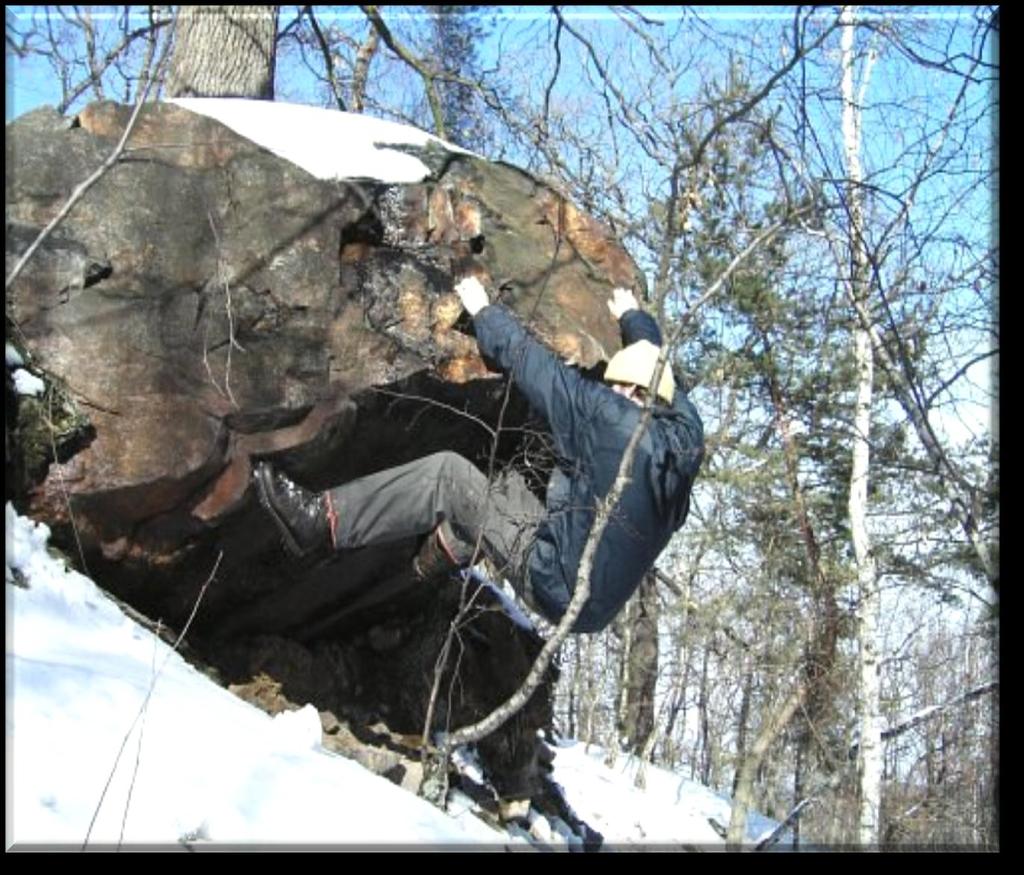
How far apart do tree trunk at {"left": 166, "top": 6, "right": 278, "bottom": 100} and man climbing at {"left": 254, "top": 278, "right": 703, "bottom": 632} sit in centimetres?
292

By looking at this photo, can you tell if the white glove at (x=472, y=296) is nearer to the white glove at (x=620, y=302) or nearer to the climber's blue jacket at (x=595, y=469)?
the climber's blue jacket at (x=595, y=469)

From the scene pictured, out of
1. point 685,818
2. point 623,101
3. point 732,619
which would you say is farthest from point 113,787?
point 732,619

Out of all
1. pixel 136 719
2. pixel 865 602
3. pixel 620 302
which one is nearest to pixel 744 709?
pixel 865 602

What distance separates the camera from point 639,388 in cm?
491

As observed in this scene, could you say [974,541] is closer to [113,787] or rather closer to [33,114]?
[113,787]

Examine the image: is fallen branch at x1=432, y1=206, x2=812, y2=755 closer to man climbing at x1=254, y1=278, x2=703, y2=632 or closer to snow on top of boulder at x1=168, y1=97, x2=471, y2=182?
man climbing at x1=254, y1=278, x2=703, y2=632

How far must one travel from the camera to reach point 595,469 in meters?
4.78

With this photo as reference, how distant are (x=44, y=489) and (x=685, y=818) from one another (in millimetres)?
8810

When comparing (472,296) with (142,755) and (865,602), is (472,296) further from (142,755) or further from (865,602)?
(865,602)

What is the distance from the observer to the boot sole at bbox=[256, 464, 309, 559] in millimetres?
4879

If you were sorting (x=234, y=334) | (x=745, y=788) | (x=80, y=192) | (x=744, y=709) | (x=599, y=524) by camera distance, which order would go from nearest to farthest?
1. (x=80, y=192)
2. (x=599, y=524)
3. (x=234, y=334)
4. (x=745, y=788)
5. (x=744, y=709)

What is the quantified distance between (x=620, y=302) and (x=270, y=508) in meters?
2.30

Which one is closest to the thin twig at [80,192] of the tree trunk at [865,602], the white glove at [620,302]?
the white glove at [620,302]

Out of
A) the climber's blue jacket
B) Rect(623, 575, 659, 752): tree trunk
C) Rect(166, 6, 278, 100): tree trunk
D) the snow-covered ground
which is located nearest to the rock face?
the climber's blue jacket
